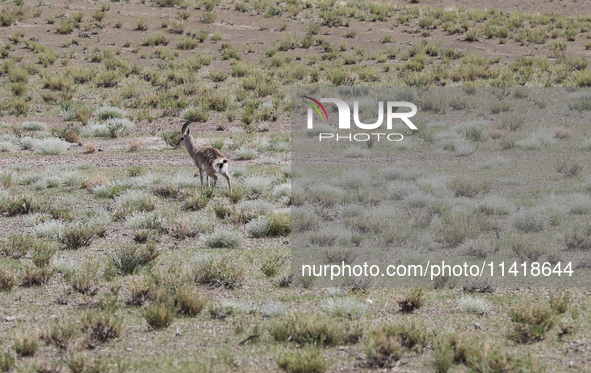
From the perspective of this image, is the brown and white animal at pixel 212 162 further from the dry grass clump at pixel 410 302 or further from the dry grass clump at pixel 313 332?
the dry grass clump at pixel 313 332

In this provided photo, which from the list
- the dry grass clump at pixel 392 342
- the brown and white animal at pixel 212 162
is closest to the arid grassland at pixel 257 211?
the dry grass clump at pixel 392 342

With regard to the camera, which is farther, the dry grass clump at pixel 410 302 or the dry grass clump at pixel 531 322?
the dry grass clump at pixel 410 302

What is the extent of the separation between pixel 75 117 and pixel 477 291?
17551 millimetres

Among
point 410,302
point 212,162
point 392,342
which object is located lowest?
point 410,302

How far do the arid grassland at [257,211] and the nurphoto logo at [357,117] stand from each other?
2.14ft

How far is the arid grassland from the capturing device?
7.52 metres

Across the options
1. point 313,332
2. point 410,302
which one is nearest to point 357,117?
point 410,302

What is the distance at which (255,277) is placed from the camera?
10.0 metres

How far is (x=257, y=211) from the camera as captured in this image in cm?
1312

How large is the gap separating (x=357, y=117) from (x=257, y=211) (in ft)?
32.3

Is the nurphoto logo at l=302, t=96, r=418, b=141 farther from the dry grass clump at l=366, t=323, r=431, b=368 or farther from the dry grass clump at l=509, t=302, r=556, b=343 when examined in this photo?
the dry grass clump at l=366, t=323, r=431, b=368

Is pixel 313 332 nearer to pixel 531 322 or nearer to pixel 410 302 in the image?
pixel 410 302

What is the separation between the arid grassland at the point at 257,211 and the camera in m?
7.52

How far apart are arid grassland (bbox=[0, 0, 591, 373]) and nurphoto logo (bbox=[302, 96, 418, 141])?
2.14ft
